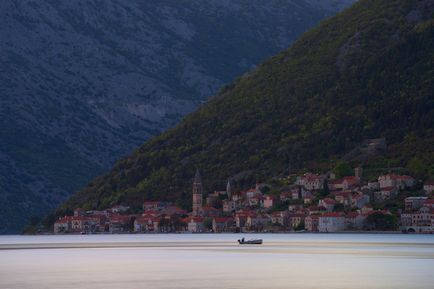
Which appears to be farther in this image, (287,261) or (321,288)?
(287,261)

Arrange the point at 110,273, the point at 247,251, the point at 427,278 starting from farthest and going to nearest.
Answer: the point at 247,251 < the point at 110,273 < the point at 427,278

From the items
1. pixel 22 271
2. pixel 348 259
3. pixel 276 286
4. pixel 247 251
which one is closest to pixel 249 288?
pixel 276 286

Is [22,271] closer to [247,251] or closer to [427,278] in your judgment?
[427,278]

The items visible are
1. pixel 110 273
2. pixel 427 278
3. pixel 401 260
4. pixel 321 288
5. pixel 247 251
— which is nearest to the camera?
pixel 321 288

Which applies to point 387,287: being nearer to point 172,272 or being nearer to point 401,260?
point 172,272

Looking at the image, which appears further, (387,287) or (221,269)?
(221,269)

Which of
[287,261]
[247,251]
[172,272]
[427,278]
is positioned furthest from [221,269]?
[247,251]
